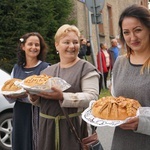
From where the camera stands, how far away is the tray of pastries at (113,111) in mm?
2223

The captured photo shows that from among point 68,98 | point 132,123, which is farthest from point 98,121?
point 68,98

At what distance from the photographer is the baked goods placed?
7.31 ft

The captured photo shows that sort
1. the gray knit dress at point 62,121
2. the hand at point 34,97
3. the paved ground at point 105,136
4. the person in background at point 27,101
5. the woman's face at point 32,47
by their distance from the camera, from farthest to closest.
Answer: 1. the paved ground at point 105,136
2. the woman's face at point 32,47
3. the person in background at point 27,101
4. the hand at point 34,97
5. the gray knit dress at point 62,121

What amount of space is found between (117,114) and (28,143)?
1851 mm

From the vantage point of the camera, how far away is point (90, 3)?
36.4ft

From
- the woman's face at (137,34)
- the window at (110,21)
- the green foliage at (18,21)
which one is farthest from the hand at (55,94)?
the window at (110,21)

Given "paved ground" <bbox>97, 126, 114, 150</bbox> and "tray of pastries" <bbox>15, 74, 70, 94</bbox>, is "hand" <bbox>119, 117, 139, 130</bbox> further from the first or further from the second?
"paved ground" <bbox>97, 126, 114, 150</bbox>

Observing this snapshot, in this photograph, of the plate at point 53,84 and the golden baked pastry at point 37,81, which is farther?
the golden baked pastry at point 37,81

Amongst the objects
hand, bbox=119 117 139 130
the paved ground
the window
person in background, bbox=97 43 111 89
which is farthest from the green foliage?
the window

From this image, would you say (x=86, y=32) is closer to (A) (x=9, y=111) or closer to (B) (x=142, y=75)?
(A) (x=9, y=111)

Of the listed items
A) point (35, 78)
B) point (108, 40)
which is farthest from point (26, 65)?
point (108, 40)

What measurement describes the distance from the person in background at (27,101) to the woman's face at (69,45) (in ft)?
2.71

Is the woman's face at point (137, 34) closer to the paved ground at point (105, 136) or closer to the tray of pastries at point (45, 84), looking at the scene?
the tray of pastries at point (45, 84)

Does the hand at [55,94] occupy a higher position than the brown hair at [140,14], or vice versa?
the brown hair at [140,14]
